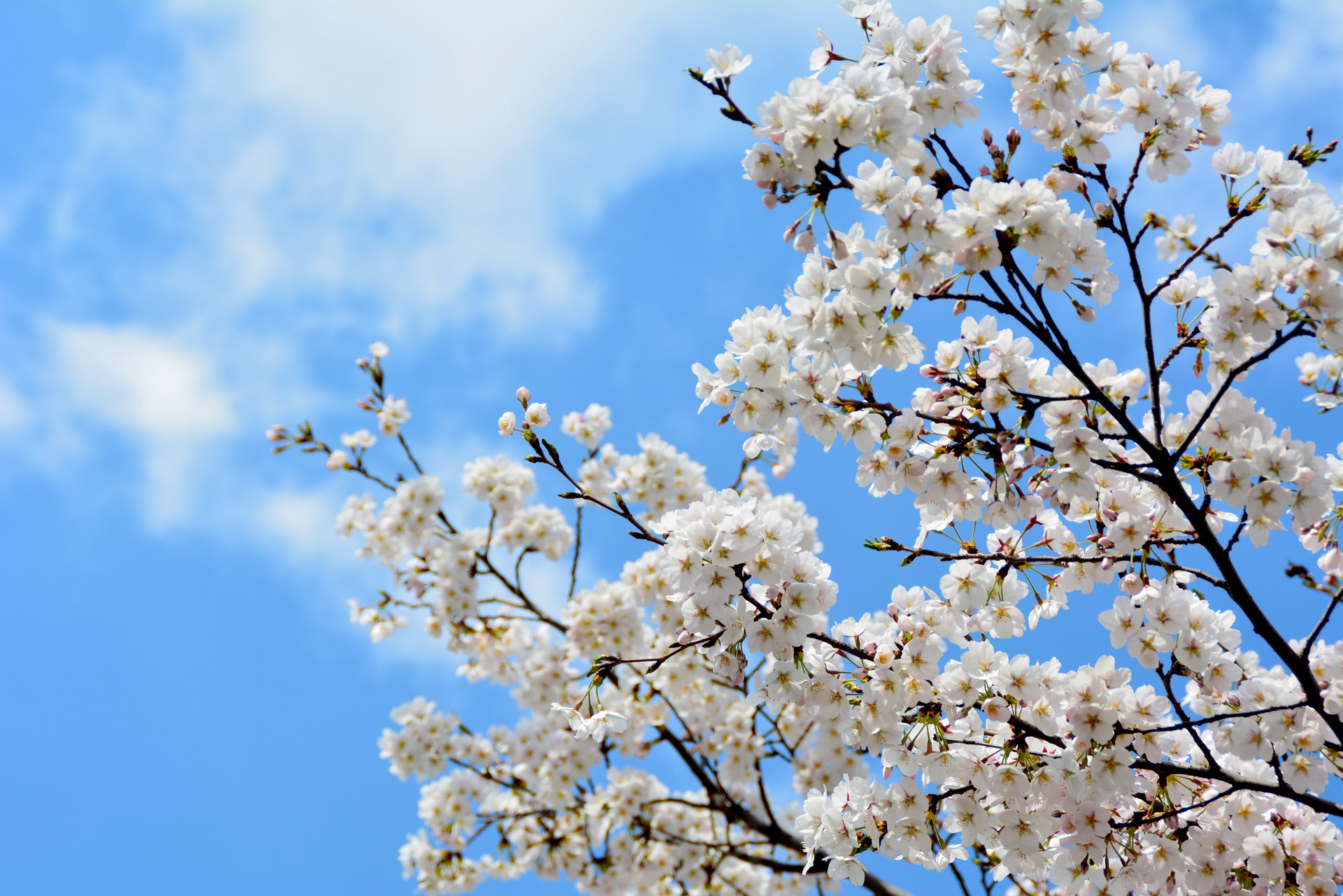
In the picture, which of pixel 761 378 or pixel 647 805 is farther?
pixel 647 805

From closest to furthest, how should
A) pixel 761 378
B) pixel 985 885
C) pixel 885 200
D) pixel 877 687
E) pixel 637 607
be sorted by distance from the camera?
1. pixel 885 200
2. pixel 761 378
3. pixel 877 687
4. pixel 985 885
5. pixel 637 607

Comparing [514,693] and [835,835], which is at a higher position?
[514,693]

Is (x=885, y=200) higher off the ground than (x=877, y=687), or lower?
higher

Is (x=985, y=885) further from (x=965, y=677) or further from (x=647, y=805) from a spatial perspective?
(x=647, y=805)

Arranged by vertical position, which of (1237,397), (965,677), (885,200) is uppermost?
(885,200)

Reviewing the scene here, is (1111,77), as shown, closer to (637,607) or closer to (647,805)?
(637,607)

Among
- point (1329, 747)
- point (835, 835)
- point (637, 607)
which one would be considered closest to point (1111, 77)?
point (1329, 747)

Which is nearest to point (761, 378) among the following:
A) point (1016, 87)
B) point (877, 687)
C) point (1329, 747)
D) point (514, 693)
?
point (877, 687)

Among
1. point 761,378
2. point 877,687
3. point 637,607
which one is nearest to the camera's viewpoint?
point 761,378

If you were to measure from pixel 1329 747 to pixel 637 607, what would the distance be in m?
4.77

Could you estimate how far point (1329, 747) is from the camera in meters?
4.10

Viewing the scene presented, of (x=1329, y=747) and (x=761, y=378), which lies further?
(x=1329, y=747)

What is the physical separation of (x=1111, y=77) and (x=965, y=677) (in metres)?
2.95

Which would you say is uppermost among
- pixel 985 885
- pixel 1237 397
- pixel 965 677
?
pixel 1237 397
